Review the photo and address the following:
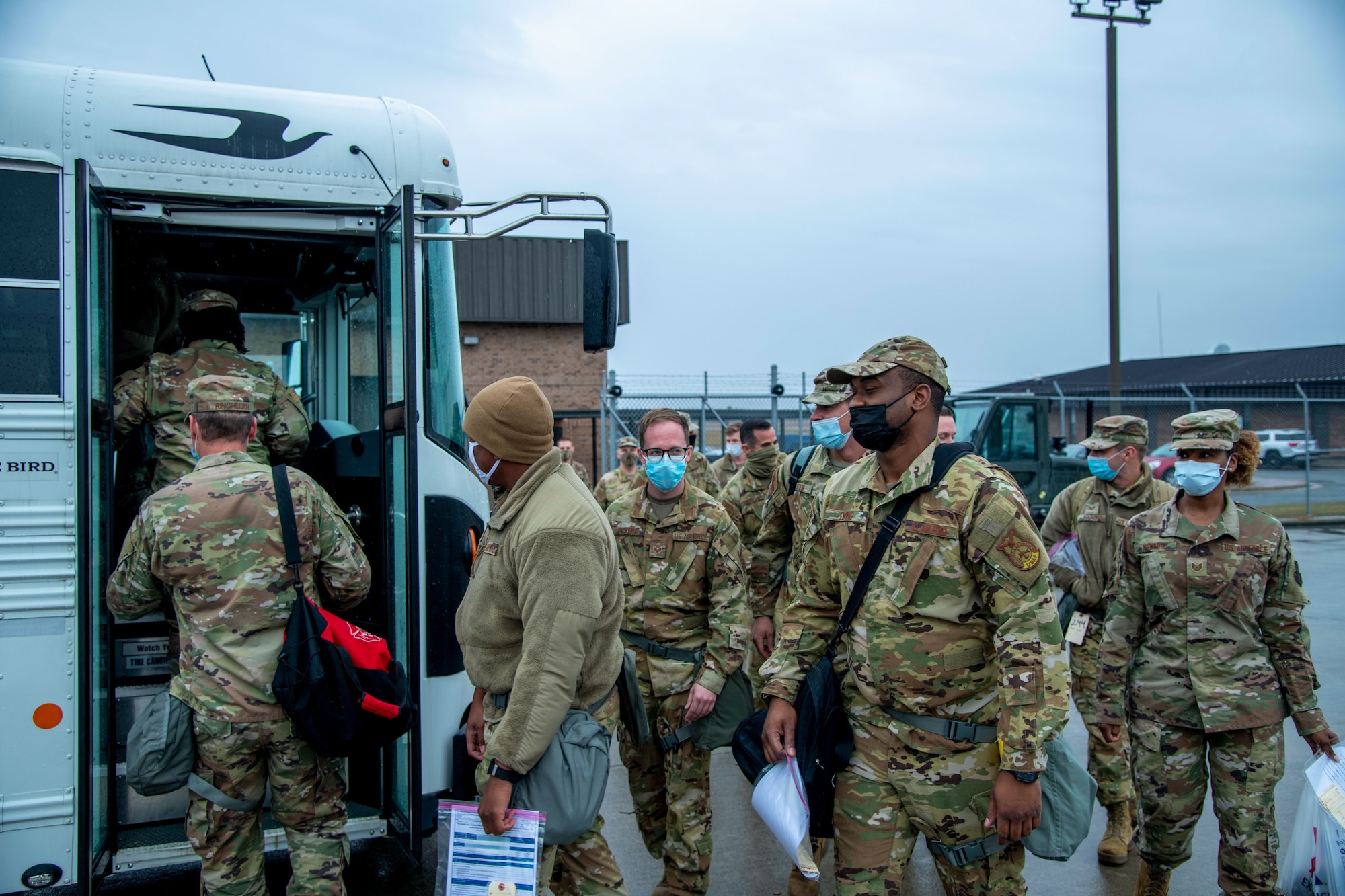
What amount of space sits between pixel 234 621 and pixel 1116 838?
12.8ft

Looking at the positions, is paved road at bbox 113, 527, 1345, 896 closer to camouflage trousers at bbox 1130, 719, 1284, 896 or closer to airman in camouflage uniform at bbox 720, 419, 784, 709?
camouflage trousers at bbox 1130, 719, 1284, 896

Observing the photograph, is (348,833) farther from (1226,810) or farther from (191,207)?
(1226,810)

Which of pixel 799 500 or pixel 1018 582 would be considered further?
pixel 799 500

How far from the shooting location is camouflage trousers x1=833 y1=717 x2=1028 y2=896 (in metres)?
2.74

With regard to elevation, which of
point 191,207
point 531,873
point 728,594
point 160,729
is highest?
point 191,207

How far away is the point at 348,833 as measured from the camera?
12.6 feet

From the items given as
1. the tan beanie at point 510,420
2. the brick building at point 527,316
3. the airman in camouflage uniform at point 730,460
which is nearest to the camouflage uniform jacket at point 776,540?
the tan beanie at point 510,420

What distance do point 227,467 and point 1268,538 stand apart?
3741 mm

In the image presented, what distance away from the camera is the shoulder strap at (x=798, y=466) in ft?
15.2

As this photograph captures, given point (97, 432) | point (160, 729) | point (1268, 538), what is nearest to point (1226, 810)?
point (1268, 538)

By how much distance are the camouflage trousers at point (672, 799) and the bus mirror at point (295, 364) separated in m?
3.16

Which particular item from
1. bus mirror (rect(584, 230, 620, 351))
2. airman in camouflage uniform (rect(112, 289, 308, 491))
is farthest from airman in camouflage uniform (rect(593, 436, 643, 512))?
bus mirror (rect(584, 230, 620, 351))

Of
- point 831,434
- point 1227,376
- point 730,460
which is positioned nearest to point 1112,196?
point 730,460

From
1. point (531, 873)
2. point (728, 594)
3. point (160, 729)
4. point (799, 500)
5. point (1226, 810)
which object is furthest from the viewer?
point (799, 500)
